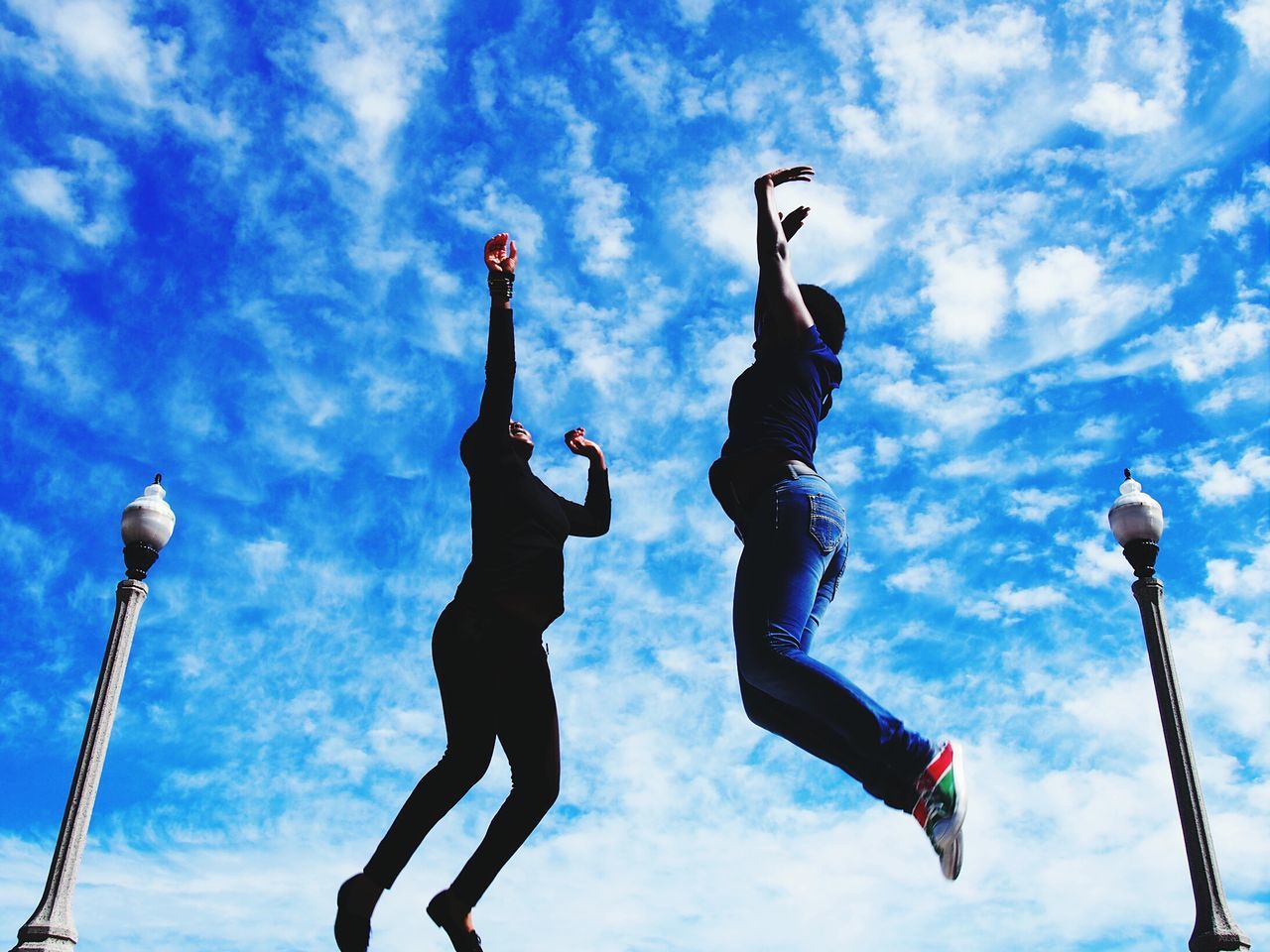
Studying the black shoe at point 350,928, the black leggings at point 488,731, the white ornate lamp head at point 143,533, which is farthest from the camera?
the white ornate lamp head at point 143,533

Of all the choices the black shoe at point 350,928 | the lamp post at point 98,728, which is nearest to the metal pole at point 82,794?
the lamp post at point 98,728

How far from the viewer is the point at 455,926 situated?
4.68 m

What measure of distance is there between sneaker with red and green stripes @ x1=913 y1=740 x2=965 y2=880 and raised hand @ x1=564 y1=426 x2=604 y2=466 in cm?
335

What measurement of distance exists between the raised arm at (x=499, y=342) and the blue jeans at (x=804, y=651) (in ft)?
4.68

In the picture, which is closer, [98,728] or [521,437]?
[521,437]

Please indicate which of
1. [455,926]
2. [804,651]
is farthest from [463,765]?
[804,651]

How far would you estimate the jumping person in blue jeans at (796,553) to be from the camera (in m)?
3.55

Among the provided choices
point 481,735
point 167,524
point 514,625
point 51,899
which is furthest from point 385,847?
point 167,524

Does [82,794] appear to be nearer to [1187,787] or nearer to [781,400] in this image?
[781,400]

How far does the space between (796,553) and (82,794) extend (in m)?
7.26

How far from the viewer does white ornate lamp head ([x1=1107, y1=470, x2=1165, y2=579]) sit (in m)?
9.97

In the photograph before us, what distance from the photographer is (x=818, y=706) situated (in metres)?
3.69

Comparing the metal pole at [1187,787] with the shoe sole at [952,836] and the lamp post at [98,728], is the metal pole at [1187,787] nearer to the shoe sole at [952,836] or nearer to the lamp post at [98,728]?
the shoe sole at [952,836]

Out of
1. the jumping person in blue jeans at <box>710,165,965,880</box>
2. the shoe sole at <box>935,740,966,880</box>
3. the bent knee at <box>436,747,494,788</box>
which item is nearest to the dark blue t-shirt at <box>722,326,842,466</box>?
the jumping person in blue jeans at <box>710,165,965,880</box>
